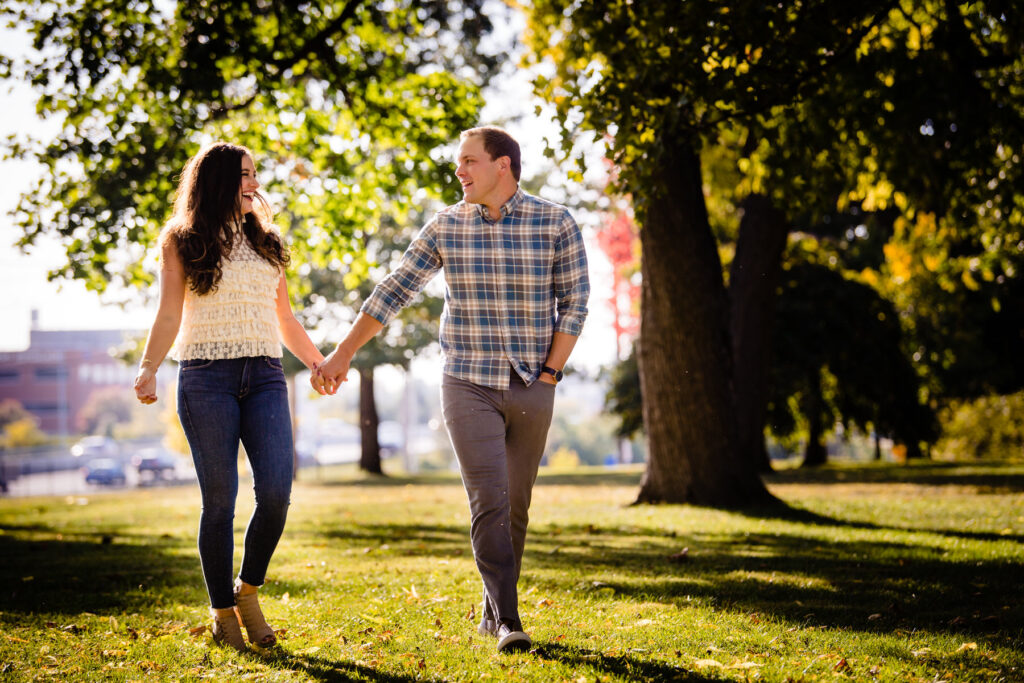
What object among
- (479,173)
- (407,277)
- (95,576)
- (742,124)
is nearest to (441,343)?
(407,277)

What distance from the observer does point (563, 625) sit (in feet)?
14.8

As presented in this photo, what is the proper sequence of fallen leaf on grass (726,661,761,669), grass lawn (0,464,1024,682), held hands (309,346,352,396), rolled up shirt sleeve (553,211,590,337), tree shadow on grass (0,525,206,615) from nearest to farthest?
fallen leaf on grass (726,661,761,669), grass lawn (0,464,1024,682), rolled up shirt sleeve (553,211,590,337), held hands (309,346,352,396), tree shadow on grass (0,525,206,615)

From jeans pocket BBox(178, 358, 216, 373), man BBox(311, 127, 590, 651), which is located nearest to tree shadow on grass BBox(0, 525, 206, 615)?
jeans pocket BBox(178, 358, 216, 373)

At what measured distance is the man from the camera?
Answer: 3.96 meters

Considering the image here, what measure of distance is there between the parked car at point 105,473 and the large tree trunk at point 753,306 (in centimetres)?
3785

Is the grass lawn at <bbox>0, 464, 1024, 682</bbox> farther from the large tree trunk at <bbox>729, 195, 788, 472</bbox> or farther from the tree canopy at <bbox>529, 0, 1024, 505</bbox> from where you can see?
the large tree trunk at <bbox>729, 195, 788, 472</bbox>

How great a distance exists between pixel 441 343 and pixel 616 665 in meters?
1.54

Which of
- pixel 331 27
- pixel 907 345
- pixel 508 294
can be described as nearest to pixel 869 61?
pixel 331 27

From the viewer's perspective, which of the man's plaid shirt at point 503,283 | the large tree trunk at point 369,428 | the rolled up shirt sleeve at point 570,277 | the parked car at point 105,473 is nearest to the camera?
the man's plaid shirt at point 503,283

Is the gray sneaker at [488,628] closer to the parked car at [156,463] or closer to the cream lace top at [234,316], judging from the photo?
the cream lace top at [234,316]

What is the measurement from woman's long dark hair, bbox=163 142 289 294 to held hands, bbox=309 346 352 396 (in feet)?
1.72

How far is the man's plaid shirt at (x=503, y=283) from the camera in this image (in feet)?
13.2

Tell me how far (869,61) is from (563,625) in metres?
7.58

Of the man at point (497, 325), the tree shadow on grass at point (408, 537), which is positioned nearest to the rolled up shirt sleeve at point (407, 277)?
the man at point (497, 325)
